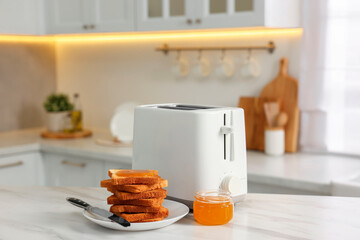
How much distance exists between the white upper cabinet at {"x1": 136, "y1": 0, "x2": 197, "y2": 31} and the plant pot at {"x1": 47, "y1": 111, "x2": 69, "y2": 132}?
0.84 meters

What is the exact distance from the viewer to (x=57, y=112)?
3287mm

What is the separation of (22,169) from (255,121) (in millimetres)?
1398

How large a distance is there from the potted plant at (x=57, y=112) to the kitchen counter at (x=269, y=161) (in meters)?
0.13

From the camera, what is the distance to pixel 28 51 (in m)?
3.59

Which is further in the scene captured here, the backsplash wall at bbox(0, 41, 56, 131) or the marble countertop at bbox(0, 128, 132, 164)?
the backsplash wall at bbox(0, 41, 56, 131)

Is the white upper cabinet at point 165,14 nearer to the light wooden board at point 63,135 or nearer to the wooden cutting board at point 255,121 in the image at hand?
the wooden cutting board at point 255,121

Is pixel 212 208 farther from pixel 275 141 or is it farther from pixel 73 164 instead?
pixel 73 164

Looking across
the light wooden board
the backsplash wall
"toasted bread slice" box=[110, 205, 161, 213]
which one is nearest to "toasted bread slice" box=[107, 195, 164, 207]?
"toasted bread slice" box=[110, 205, 161, 213]

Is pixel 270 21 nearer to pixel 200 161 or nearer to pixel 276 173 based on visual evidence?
pixel 276 173

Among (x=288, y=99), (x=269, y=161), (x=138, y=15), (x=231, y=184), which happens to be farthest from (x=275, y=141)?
(x=231, y=184)

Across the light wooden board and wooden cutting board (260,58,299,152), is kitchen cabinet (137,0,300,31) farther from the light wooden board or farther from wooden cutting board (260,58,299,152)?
the light wooden board

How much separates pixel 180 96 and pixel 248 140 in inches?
23.4

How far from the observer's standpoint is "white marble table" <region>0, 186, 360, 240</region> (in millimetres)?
1181

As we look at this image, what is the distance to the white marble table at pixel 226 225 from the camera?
1.18 m
